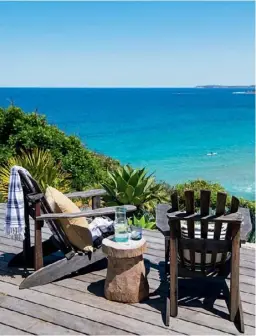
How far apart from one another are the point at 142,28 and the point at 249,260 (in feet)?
35.8

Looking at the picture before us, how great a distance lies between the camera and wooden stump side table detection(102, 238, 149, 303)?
3.43 meters

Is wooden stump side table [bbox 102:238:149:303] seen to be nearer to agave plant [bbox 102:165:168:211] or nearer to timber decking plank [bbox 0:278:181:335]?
timber decking plank [bbox 0:278:181:335]

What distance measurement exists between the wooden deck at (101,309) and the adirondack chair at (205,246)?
14 centimetres

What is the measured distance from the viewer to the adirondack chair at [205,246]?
9.93 feet

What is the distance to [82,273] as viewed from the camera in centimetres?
407

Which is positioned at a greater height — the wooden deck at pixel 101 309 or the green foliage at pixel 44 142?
the green foliage at pixel 44 142

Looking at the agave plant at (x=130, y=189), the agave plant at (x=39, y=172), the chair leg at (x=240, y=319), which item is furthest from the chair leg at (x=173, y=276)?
the agave plant at (x=39, y=172)

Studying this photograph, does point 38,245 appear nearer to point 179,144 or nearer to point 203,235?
point 203,235

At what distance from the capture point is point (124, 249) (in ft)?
11.1

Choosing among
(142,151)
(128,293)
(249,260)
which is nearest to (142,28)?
(249,260)

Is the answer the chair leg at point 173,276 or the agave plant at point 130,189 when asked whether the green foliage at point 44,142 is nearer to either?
the agave plant at point 130,189

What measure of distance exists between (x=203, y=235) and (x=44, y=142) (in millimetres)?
6393

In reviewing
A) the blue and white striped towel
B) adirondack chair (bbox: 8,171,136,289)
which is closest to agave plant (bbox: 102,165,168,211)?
adirondack chair (bbox: 8,171,136,289)

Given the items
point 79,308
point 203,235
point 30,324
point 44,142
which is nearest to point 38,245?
point 79,308
